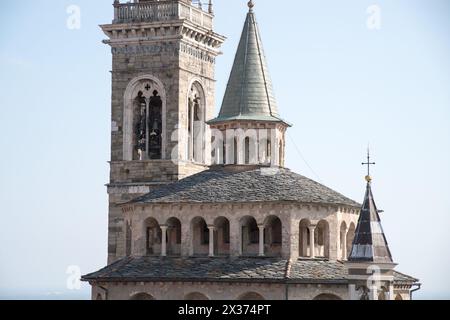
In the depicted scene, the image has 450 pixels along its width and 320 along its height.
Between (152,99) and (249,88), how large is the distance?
1192 cm

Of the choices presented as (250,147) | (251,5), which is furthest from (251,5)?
(250,147)

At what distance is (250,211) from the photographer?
67562 millimetres

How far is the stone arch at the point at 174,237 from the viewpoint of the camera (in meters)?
70.0

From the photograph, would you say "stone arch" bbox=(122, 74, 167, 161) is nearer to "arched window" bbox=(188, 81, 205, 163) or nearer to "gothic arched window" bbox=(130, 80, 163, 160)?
"gothic arched window" bbox=(130, 80, 163, 160)

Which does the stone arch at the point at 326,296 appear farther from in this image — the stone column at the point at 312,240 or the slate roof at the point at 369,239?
the slate roof at the point at 369,239

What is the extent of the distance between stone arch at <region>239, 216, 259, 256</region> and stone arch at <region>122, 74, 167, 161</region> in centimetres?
1503

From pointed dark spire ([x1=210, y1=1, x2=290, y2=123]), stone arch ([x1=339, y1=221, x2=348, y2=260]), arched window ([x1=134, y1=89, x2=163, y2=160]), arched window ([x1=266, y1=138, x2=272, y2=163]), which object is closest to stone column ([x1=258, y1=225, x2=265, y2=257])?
stone arch ([x1=339, y1=221, x2=348, y2=260])

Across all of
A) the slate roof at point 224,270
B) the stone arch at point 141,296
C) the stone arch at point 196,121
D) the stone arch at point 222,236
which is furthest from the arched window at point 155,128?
the stone arch at point 141,296

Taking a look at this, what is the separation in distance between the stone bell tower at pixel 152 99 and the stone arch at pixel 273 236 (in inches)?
538

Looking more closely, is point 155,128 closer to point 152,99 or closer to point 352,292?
point 152,99

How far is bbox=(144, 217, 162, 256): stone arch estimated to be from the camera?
7031 centimetres

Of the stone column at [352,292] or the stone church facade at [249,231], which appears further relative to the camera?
the stone church facade at [249,231]

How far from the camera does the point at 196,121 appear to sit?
3334 inches
